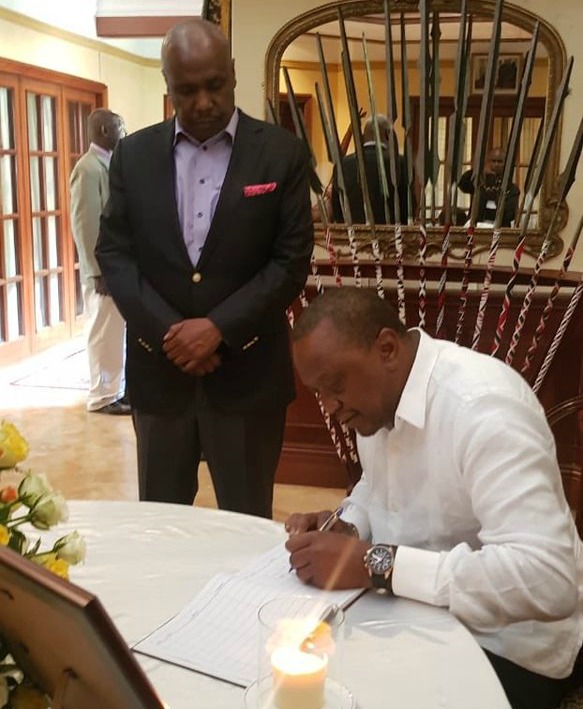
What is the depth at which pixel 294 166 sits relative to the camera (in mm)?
2049

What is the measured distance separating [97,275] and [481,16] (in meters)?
2.23

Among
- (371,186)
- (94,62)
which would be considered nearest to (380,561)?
(371,186)

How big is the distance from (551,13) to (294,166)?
1.61 m

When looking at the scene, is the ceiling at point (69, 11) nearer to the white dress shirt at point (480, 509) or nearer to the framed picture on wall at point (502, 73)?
the framed picture on wall at point (502, 73)

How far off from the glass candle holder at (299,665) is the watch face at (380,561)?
7.8 inches

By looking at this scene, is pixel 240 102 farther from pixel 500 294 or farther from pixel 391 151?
pixel 500 294

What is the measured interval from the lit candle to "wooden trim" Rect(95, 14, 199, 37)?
4.93m

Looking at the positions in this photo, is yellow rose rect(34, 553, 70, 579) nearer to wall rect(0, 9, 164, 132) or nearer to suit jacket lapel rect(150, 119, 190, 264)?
suit jacket lapel rect(150, 119, 190, 264)

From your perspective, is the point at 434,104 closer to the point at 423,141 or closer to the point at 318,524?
the point at 423,141

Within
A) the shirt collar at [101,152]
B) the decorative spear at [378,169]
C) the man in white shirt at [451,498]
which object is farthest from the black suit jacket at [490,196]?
the shirt collar at [101,152]

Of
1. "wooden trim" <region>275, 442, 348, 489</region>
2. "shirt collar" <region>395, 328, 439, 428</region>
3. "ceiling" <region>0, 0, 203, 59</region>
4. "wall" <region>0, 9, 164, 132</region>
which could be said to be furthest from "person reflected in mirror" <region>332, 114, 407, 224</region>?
"wall" <region>0, 9, 164, 132</region>

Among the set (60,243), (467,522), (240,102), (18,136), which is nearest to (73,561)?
(467,522)

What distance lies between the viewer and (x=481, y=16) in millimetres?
3170

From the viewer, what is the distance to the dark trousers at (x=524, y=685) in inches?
47.3
